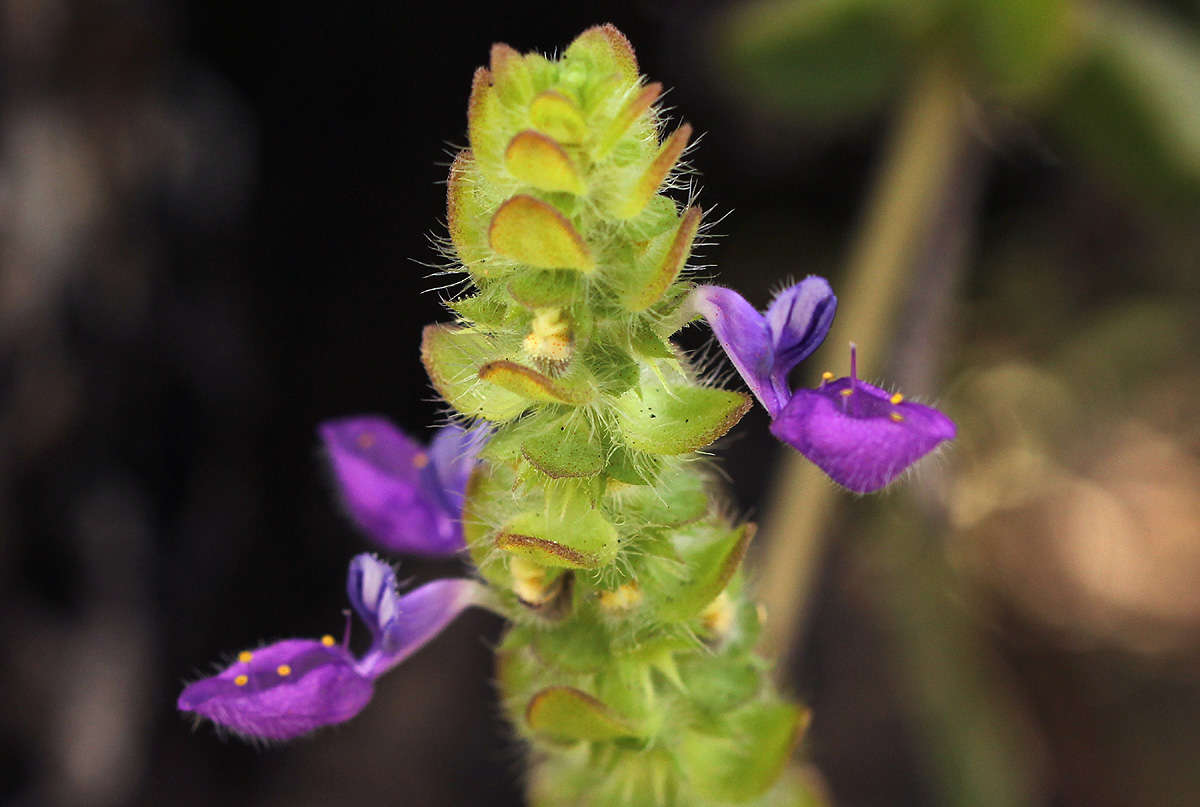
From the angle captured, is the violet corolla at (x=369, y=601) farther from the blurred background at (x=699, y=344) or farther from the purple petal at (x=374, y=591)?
the blurred background at (x=699, y=344)

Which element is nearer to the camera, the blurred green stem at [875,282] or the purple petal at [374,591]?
the purple petal at [374,591]

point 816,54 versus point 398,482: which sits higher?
point 816,54

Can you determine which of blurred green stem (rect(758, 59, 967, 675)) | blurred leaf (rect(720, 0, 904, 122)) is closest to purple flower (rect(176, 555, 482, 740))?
blurred green stem (rect(758, 59, 967, 675))

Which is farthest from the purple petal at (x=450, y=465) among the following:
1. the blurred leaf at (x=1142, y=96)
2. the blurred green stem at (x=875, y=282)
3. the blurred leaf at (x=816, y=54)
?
the blurred leaf at (x=1142, y=96)

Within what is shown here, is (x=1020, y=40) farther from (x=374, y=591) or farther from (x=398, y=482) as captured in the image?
(x=374, y=591)

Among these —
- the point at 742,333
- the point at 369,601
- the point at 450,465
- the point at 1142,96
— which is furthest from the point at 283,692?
the point at 1142,96
